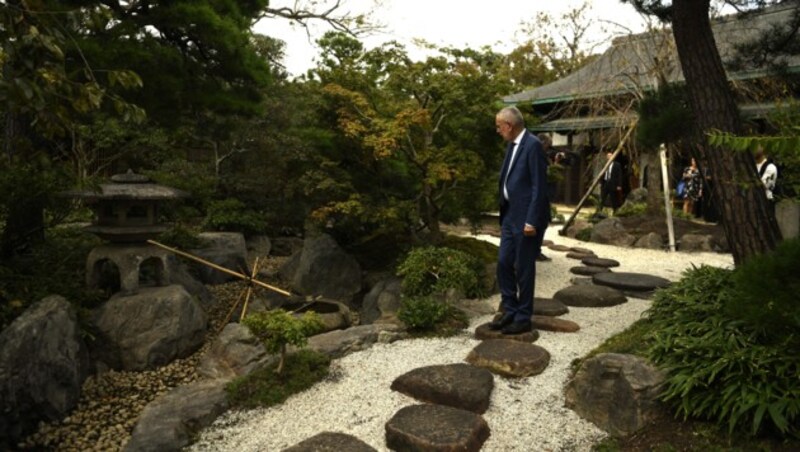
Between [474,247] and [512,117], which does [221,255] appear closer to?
[474,247]

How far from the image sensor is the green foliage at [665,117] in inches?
180

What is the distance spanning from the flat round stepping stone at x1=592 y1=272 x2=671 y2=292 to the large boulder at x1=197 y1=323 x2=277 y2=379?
4043 mm

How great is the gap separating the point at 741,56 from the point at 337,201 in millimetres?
4893

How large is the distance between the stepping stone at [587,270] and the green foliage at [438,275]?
188 cm

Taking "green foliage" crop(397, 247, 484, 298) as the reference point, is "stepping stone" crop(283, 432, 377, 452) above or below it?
below

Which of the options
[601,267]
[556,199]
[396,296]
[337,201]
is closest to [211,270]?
[337,201]

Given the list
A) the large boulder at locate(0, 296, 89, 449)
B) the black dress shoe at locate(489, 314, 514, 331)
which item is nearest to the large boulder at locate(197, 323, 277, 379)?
the large boulder at locate(0, 296, 89, 449)

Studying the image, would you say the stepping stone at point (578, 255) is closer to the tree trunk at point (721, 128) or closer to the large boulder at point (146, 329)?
the tree trunk at point (721, 128)

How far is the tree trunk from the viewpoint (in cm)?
402

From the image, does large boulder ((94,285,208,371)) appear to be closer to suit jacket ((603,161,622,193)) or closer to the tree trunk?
the tree trunk

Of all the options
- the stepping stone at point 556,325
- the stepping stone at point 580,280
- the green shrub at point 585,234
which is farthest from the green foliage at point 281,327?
the green shrub at point 585,234

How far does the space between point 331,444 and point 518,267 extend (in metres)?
2.06

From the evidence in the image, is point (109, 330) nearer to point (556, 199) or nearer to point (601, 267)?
point (601, 267)

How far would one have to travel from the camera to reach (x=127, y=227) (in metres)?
5.55
